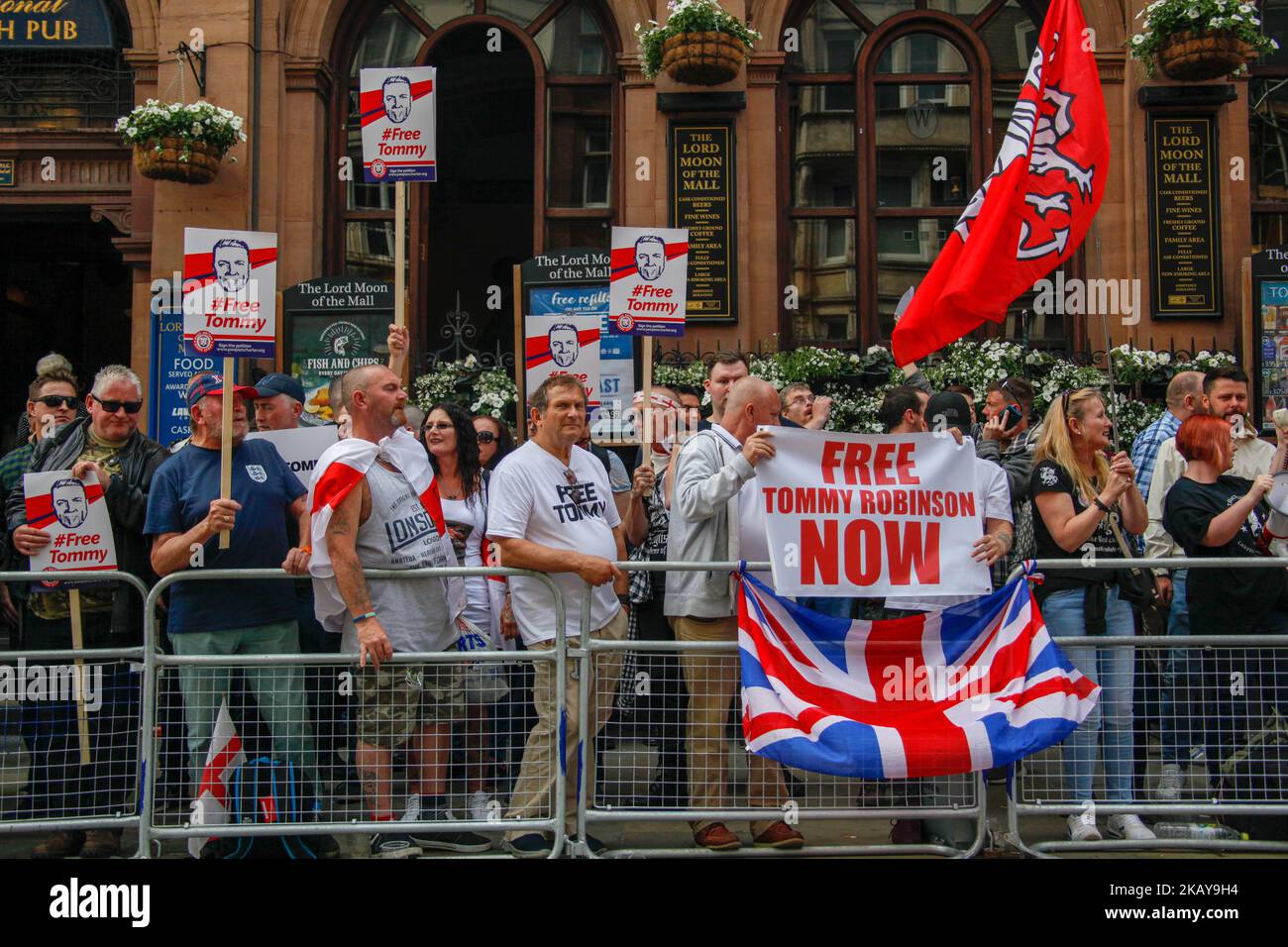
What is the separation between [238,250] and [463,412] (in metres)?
1.49

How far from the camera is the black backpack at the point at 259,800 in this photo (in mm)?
5980

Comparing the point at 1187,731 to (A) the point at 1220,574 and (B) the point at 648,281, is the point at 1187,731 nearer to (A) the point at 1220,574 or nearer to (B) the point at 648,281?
(A) the point at 1220,574

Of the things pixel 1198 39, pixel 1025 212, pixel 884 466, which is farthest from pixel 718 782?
pixel 1198 39

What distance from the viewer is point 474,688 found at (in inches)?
239

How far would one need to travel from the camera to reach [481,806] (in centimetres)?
600

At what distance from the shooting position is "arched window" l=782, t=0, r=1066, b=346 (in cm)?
1254

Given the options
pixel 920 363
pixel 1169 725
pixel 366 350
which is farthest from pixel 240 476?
pixel 920 363

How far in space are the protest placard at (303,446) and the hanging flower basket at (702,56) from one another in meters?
5.73

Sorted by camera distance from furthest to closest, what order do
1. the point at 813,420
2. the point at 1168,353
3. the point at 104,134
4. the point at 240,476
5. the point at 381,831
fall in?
the point at 104,134, the point at 1168,353, the point at 813,420, the point at 240,476, the point at 381,831

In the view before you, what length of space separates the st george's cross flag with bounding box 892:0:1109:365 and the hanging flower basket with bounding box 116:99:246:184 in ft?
24.5

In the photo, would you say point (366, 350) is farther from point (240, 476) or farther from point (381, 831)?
point (381, 831)

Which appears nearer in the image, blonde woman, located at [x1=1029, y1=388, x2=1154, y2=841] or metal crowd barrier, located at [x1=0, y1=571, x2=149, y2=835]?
metal crowd barrier, located at [x1=0, y1=571, x2=149, y2=835]

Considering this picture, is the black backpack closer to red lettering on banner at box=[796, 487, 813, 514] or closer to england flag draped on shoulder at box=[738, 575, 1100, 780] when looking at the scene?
england flag draped on shoulder at box=[738, 575, 1100, 780]

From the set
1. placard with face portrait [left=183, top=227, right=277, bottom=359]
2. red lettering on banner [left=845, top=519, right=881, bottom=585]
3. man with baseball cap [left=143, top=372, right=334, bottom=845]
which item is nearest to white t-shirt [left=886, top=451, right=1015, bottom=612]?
red lettering on banner [left=845, top=519, right=881, bottom=585]
